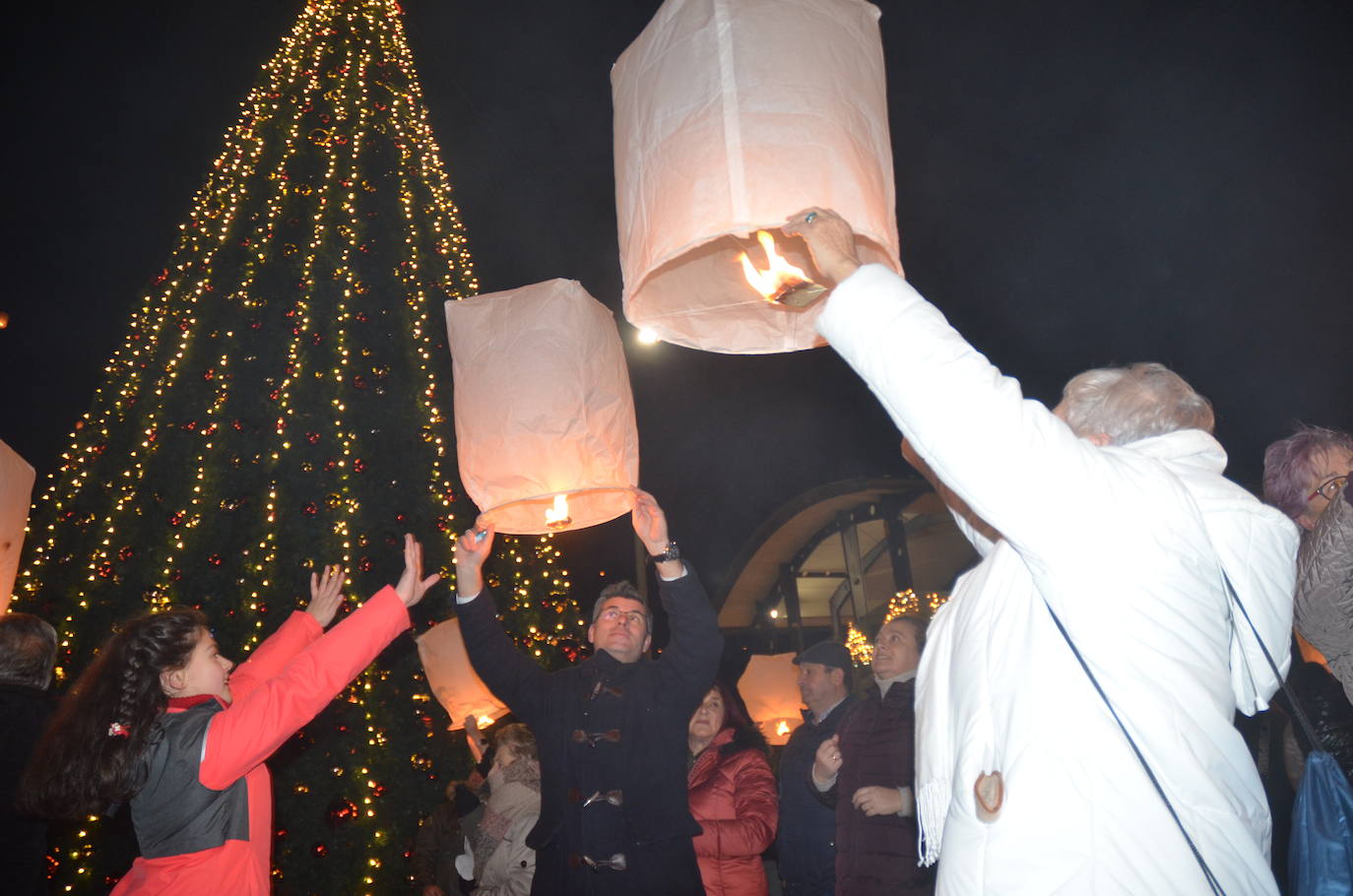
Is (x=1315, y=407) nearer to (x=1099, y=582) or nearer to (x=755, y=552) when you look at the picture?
→ (x=1099, y=582)

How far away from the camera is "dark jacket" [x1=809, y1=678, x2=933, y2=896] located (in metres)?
2.69

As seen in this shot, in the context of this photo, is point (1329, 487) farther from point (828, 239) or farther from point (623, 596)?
point (623, 596)

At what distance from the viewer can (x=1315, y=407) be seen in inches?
175

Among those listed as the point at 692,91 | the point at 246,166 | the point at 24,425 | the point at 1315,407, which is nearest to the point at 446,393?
the point at 246,166

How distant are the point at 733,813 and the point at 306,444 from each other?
3.84 meters

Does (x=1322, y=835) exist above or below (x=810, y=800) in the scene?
above

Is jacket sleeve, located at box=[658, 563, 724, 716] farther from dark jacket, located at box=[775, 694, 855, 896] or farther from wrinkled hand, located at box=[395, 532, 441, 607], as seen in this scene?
dark jacket, located at box=[775, 694, 855, 896]

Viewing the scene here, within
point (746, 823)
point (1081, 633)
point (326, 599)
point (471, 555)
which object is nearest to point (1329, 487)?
point (1081, 633)

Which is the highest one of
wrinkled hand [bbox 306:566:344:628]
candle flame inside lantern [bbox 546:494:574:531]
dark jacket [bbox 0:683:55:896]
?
candle flame inside lantern [bbox 546:494:574:531]

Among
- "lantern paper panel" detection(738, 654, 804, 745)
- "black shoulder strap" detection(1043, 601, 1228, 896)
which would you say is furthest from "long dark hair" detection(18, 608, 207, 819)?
"lantern paper panel" detection(738, 654, 804, 745)

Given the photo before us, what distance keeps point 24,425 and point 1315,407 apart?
949cm

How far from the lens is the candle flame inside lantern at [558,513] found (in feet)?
7.23

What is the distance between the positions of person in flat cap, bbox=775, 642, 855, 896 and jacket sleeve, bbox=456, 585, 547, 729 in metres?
1.33

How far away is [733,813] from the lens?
3.13 m
